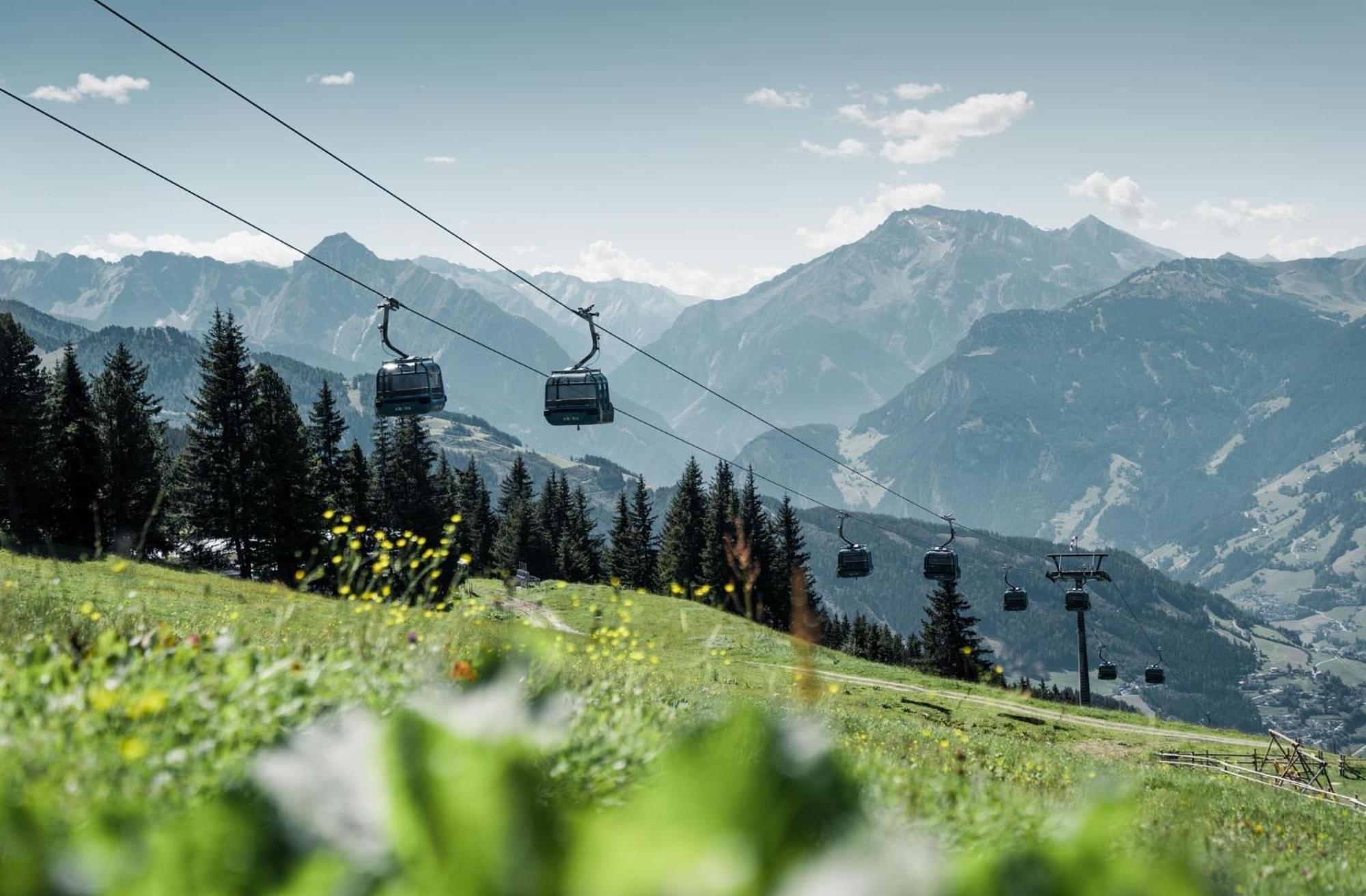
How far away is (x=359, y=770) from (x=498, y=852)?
716 millimetres

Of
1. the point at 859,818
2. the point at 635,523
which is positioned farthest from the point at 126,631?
the point at 635,523

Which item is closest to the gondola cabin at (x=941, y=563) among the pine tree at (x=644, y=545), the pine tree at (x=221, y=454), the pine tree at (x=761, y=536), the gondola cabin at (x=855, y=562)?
the gondola cabin at (x=855, y=562)

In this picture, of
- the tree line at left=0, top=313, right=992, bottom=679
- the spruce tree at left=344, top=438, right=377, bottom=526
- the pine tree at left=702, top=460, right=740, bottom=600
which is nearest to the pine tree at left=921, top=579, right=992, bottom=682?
the tree line at left=0, top=313, right=992, bottom=679

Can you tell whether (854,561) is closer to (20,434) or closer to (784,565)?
(20,434)

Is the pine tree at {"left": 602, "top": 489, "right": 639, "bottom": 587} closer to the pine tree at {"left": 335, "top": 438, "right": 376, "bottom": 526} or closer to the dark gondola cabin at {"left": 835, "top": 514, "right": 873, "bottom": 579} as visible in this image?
the pine tree at {"left": 335, "top": 438, "right": 376, "bottom": 526}

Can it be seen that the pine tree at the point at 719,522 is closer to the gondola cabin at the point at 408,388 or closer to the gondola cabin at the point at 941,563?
the gondola cabin at the point at 941,563

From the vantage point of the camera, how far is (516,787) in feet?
4.68

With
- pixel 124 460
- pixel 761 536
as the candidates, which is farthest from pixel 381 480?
pixel 761 536

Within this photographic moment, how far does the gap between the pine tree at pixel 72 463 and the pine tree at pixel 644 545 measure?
1756 inches

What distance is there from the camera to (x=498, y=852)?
1338 millimetres

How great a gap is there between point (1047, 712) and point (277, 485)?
47.8 metres

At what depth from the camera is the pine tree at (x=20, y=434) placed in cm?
5272

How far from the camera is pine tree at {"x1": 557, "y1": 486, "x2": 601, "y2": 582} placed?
98.7 metres

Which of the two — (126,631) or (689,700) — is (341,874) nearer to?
(126,631)
